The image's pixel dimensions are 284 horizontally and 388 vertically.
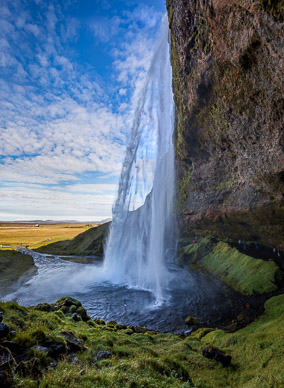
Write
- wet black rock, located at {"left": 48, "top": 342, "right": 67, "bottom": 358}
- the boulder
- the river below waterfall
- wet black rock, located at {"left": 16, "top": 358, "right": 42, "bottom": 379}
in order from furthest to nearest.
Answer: the river below waterfall < the boulder < wet black rock, located at {"left": 48, "top": 342, "right": 67, "bottom": 358} < wet black rock, located at {"left": 16, "top": 358, "right": 42, "bottom": 379}

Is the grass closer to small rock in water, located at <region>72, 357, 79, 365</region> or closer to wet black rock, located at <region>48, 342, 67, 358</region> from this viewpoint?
small rock in water, located at <region>72, 357, 79, 365</region>

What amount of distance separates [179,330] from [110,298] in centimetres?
988

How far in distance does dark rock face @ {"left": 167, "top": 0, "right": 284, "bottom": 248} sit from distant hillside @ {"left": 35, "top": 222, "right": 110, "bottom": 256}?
120 ft

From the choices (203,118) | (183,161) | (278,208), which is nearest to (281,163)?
(278,208)

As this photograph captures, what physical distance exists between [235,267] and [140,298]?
47.3ft

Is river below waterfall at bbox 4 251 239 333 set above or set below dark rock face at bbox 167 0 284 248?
below

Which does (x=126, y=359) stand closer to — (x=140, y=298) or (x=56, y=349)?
(x=56, y=349)

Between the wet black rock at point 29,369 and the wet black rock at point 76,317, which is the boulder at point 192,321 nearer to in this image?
the wet black rock at point 76,317

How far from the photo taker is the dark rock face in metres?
13.7

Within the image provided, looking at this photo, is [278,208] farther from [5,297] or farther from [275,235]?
[5,297]

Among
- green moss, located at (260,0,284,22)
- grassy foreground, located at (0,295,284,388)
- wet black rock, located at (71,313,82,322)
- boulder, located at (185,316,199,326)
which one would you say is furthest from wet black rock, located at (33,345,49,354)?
green moss, located at (260,0,284,22)

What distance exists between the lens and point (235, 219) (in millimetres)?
30328

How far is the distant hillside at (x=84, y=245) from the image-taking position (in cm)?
6034

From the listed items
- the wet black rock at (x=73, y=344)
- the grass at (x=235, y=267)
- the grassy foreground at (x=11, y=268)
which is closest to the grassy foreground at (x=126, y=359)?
the wet black rock at (x=73, y=344)
